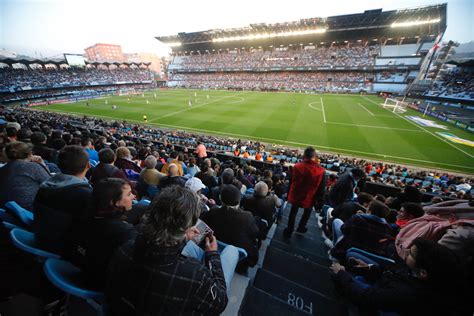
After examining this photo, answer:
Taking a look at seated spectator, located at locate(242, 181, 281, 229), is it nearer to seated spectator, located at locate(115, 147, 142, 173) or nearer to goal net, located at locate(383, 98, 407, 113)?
seated spectator, located at locate(115, 147, 142, 173)

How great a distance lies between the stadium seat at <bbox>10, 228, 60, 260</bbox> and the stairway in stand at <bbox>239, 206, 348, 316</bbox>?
7.37 feet

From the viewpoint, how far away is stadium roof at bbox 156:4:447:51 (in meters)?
50.0

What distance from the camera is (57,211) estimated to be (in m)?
1.99

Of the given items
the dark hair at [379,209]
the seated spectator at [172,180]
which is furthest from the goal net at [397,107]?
the seated spectator at [172,180]

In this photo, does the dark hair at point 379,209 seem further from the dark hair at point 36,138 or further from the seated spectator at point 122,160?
the dark hair at point 36,138

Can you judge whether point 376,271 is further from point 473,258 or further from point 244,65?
point 244,65

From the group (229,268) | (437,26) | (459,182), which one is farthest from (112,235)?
(437,26)

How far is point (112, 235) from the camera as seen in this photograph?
1.68m

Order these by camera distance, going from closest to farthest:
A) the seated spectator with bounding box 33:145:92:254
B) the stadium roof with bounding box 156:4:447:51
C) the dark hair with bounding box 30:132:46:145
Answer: the seated spectator with bounding box 33:145:92:254 < the dark hair with bounding box 30:132:46:145 < the stadium roof with bounding box 156:4:447:51

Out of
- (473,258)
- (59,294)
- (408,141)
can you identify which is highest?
(473,258)

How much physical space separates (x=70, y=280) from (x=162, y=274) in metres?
1.04

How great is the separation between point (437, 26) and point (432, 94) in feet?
87.3

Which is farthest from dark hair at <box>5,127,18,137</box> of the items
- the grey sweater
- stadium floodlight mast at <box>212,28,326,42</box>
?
stadium floodlight mast at <box>212,28,326,42</box>

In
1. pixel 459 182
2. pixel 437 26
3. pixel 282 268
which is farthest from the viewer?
pixel 437 26
